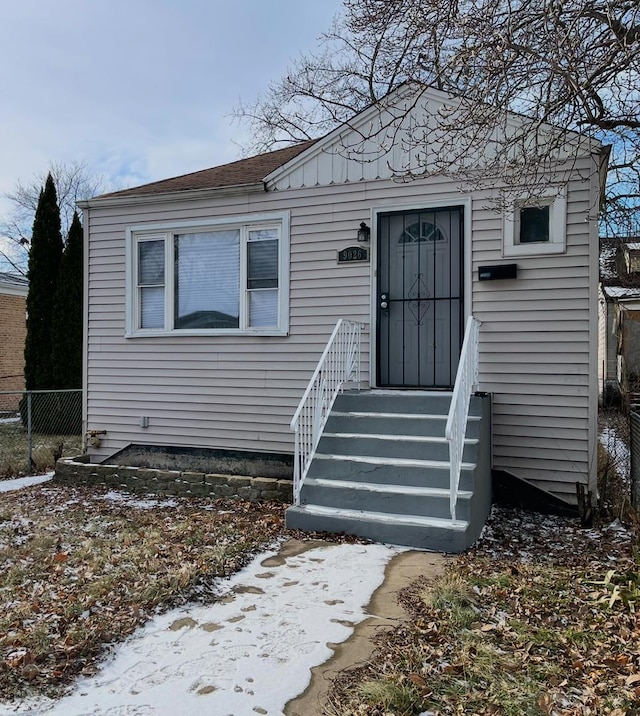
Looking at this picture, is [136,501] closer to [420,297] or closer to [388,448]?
[388,448]

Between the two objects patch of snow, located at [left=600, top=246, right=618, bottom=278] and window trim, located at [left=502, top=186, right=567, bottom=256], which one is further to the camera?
patch of snow, located at [left=600, top=246, right=618, bottom=278]

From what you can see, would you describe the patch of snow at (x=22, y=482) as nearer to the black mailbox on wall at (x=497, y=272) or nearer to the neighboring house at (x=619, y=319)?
the black mailbox on wall at (x=497, y=272)

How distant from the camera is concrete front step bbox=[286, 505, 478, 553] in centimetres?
458

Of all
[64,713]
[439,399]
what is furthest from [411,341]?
[64,713]

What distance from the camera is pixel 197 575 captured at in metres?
3.90

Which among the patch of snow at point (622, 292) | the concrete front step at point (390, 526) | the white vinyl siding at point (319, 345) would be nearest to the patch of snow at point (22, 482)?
the white vinyl siding at point (319, 345)

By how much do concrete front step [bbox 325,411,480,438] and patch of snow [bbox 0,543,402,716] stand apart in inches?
68.0

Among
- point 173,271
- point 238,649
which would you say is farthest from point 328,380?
point 238,649

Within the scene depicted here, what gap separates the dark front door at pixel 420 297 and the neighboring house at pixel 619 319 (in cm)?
870

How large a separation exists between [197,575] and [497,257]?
14.5 ft

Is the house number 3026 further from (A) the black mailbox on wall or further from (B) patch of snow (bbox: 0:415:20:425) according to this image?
(B) patch of snow (bbox: 0:415:20:425)

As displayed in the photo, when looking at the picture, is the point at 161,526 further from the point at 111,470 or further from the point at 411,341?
the point at 411,341

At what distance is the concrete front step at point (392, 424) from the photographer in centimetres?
560

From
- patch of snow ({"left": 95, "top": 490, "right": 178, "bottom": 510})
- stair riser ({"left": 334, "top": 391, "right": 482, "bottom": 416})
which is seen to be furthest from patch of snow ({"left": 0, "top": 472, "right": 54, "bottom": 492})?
stair riser ({"left": 334, "top": 391, "right": 482, "bottom": 416})
